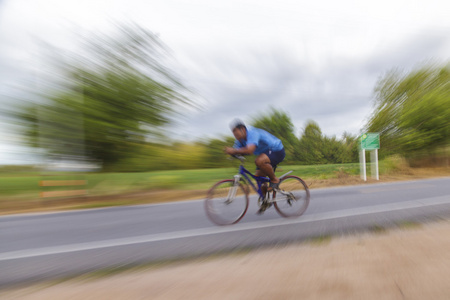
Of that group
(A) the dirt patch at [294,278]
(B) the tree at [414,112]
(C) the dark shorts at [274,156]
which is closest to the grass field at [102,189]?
(C) the dark shorts at [274,156]

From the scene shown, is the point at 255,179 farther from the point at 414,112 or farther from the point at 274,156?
the point at 414,112

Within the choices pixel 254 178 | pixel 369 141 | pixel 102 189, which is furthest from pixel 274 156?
pixel 369 141

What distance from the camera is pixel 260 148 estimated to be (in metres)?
4.51

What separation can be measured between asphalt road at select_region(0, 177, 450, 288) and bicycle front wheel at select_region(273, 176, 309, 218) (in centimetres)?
17

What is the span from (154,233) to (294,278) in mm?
2383

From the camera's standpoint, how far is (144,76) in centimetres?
1019

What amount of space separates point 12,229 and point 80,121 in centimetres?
515

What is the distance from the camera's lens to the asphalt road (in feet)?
9.76


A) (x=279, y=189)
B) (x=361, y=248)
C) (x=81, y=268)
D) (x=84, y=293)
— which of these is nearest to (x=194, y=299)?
(x=84, y=293)

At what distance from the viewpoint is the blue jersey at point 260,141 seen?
4219 mm

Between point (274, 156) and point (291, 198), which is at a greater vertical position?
point (274, 156)

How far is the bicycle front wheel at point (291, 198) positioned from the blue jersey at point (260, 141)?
0.66 metres

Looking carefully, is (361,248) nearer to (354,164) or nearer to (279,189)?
(279,189)

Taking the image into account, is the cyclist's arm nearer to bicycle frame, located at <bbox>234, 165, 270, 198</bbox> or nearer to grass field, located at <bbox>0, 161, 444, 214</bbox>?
bicycle frame, located at <bbox>234, 165, 270, 198</bbox>
